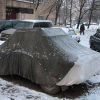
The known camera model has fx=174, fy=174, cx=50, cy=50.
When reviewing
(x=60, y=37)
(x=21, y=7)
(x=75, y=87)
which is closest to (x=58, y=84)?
(x=75, y=87)

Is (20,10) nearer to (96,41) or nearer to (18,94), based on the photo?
(96,41)

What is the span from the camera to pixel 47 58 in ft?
14.5

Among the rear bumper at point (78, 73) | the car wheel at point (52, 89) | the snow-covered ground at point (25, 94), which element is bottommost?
the snow-covered ground at point (25, 94)

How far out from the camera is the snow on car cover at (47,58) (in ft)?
13.6

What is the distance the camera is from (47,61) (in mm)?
4387

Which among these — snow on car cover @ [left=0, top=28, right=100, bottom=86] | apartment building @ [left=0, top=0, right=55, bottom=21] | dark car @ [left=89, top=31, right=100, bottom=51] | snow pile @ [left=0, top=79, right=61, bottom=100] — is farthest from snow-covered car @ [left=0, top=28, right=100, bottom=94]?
apartment building @ [left=0, top=0, right=55, bottom=21]

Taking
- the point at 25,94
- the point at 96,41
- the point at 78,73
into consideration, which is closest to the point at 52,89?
the point at 25,94

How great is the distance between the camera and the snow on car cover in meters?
4.14

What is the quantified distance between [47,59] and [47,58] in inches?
1.1

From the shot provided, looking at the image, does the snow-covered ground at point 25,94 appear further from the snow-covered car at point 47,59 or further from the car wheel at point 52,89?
the snow-covered car at point 47,59

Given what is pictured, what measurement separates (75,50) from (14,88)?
2004 mm

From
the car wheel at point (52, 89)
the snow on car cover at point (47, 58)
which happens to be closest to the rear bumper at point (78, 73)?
the snow on car cover at point (47, 58)

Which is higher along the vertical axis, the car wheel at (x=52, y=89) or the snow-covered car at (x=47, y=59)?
the snow-covered car at (x=47, y=59)

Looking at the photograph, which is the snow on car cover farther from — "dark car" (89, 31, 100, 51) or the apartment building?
A: the apartment building
